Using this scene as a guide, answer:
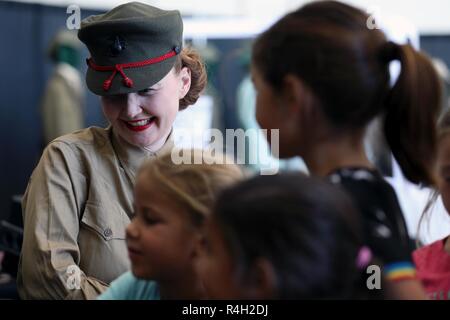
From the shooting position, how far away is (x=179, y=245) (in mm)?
1195

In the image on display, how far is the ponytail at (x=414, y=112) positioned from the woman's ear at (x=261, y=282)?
35cm

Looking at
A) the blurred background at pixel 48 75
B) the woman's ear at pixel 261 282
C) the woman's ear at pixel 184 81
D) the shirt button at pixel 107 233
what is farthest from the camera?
the blurred background at pixel 48 75

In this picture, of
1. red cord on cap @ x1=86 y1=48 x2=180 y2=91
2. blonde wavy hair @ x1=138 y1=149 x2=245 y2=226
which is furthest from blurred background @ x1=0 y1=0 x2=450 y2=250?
blonde wavy hair @ x1=138 y1=149 x2=245 y2=226

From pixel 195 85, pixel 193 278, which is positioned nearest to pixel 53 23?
pixel 195 85

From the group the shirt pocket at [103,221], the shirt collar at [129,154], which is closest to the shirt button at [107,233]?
the shirt pocket at [103,221]

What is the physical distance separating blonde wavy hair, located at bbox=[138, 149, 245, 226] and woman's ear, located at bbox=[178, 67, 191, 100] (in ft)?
1.55

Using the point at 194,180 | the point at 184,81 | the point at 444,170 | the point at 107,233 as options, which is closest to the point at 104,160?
the point at 107,233

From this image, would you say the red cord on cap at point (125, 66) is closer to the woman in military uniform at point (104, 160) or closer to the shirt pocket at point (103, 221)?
the woman in military uniform at point (104, 160)

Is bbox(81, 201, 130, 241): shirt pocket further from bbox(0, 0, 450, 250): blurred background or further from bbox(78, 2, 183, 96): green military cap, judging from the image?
bbox(0, 0, 450, 250): blurred background

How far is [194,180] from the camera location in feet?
3.93

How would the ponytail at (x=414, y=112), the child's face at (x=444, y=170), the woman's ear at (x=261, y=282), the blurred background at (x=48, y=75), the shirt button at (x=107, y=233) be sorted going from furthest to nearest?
1. the blurred background at (x=48, y=75)
2. the shirt button at (x=107, y=233)
3. the child's face at (x=444, y=170)
4. the ponytail at (x=414, y=112)
5. the woman's ear at (x=261, y=282)

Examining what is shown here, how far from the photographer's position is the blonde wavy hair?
1.18 meters

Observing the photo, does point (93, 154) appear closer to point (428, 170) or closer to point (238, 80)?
point (428, 170)

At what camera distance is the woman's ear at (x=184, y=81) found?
1684 millimetres
